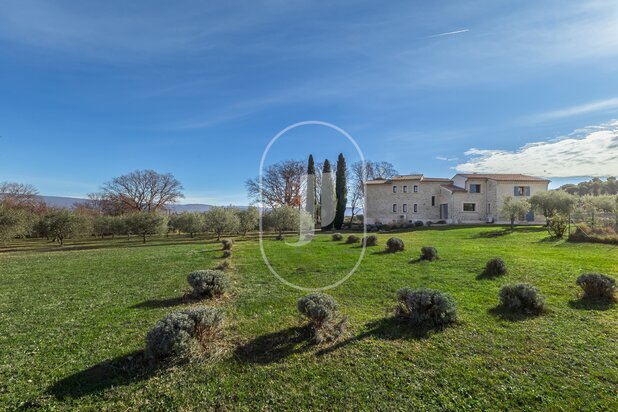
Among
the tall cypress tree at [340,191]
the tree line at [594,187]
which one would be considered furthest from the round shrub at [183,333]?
the tree line at [594,187]

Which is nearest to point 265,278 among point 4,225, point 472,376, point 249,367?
point 249,367

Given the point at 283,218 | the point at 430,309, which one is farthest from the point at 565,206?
the point at 430,309

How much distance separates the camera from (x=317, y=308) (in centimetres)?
595

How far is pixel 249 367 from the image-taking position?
484 centimetres

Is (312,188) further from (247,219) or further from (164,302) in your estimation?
(164,302)

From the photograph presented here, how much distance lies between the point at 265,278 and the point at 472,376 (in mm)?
8267

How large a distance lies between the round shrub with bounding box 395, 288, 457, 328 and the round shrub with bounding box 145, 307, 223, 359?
421 cm

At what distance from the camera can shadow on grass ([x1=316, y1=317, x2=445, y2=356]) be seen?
559 centimetres

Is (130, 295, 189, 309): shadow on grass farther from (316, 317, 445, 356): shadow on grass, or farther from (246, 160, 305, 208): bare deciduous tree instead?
(246, 160, 305, 208): bare deciduous tree

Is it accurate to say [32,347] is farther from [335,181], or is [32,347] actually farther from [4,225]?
[335,181]

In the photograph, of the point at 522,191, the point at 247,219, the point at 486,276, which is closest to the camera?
the point at 486,276

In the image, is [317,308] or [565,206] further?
[565,206]

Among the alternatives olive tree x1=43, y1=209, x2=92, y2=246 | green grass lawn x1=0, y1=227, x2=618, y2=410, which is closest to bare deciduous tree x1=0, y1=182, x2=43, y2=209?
olive tree x1=43, y1=209, x2=92, y2=246

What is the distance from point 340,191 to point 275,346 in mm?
41598
